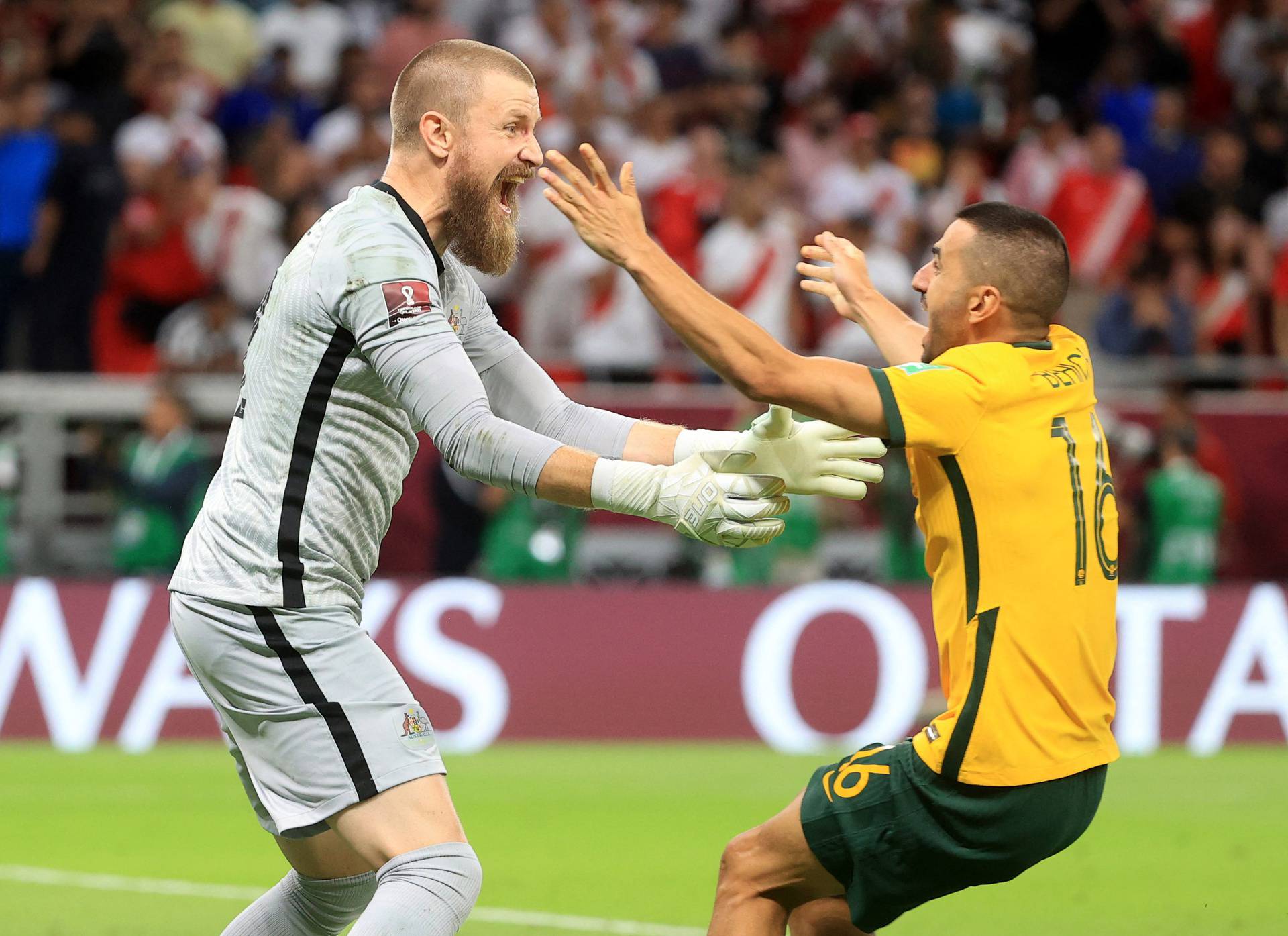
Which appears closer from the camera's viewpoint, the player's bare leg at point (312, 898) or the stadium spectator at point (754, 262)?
the player's bare leg at point (312, 898)

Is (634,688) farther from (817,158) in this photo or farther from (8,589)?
(817,158)

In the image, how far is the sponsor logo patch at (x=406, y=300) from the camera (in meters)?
4.19

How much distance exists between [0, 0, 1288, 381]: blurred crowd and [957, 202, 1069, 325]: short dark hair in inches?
331

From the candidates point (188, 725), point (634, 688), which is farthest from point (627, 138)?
point (188, 725)

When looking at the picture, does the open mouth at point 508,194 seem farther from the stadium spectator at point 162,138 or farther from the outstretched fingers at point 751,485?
the stadium spectator at point 162,138

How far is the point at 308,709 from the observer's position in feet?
14.1

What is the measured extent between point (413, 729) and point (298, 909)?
2.26 ft

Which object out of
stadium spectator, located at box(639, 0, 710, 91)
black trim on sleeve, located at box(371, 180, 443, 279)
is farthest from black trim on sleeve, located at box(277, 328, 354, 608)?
stadium spectator, located at box(639, 0, 710, 91)

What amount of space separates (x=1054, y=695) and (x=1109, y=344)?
9823 millimetres

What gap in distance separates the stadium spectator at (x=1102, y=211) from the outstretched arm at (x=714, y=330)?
10.8 m

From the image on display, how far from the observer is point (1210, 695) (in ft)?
37.7

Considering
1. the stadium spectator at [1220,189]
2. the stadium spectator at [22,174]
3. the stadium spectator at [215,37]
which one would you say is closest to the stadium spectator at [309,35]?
the stadium spectator at [215,37]

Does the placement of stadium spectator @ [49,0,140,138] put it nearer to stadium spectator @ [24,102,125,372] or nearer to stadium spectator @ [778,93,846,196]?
stadium spectator @ [24,102,125,372]

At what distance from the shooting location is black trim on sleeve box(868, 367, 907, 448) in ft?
13.9
